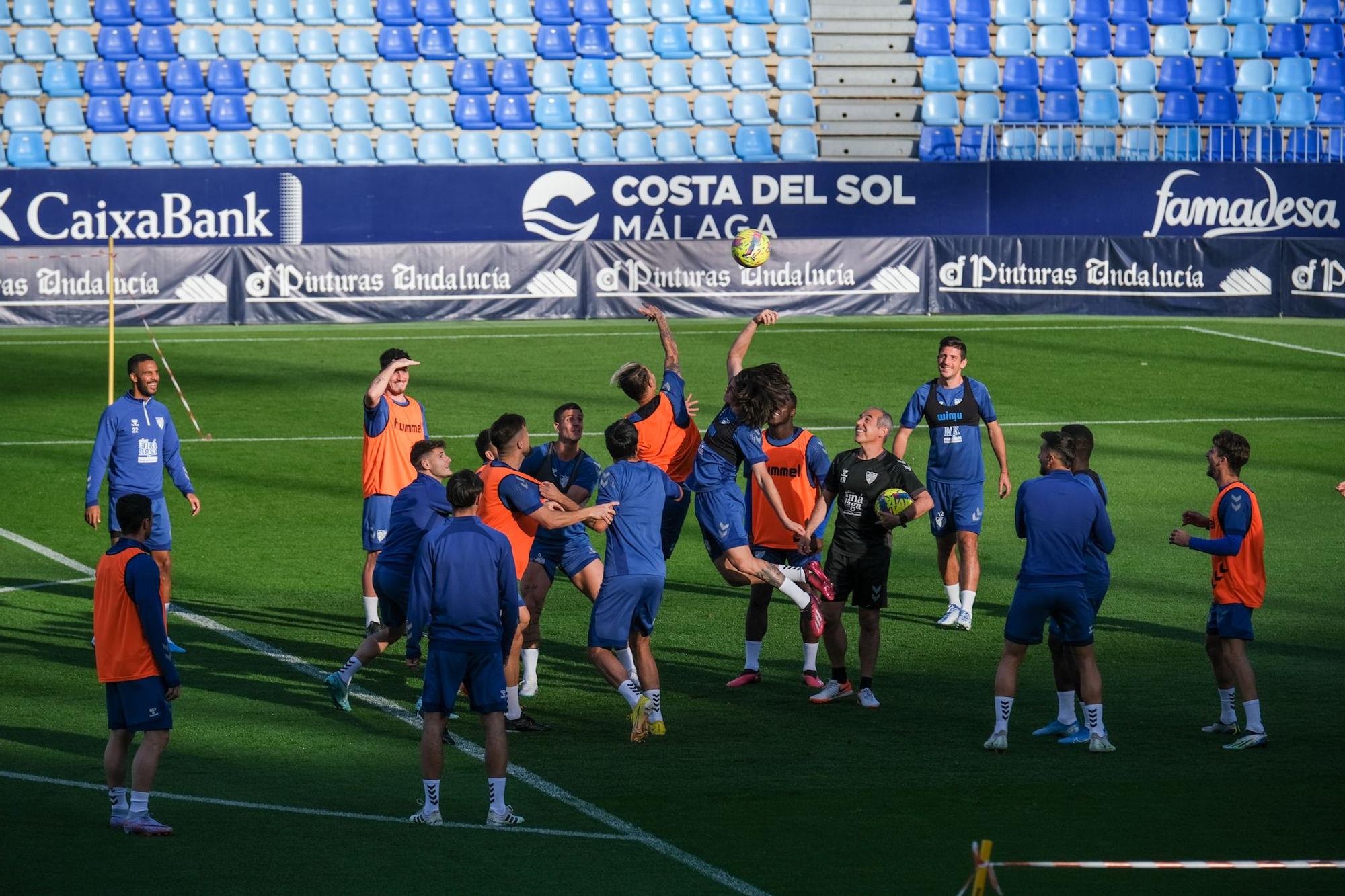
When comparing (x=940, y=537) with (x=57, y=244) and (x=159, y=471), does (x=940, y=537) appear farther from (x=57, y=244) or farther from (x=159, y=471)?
(x=57, y=244)

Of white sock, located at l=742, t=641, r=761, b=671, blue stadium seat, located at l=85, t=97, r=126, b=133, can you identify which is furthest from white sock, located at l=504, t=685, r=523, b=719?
blue stadium seat, located at l=85, t=97, r=126, b=133

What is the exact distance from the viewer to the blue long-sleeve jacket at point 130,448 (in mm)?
13477

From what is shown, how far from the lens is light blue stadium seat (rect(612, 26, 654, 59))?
126ft

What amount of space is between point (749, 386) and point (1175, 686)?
3.74 metres

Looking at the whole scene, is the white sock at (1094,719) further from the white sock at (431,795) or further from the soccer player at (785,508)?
the white sock at (431,795)

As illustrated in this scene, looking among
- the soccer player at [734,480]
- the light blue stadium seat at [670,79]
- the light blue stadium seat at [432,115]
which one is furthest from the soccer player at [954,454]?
the light blue stadium seat at [670,79]

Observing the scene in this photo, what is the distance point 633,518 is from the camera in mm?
10711

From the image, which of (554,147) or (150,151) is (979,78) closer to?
(554,147)

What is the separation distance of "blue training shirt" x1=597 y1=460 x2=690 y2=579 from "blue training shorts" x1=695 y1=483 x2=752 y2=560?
3.50ft

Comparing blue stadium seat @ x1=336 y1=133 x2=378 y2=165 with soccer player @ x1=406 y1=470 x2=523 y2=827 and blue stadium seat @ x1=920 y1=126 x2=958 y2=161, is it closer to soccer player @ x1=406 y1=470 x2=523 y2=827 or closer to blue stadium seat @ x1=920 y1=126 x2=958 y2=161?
blue stadium seat @ x1=920 y1=126 x2=958 y2=161

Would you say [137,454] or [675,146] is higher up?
[675,146]

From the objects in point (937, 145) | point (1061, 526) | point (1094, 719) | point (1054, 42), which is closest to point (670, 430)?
point (1061, 526)

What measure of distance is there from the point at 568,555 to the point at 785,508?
1.72m

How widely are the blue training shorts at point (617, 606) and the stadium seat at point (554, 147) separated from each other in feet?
89.5
